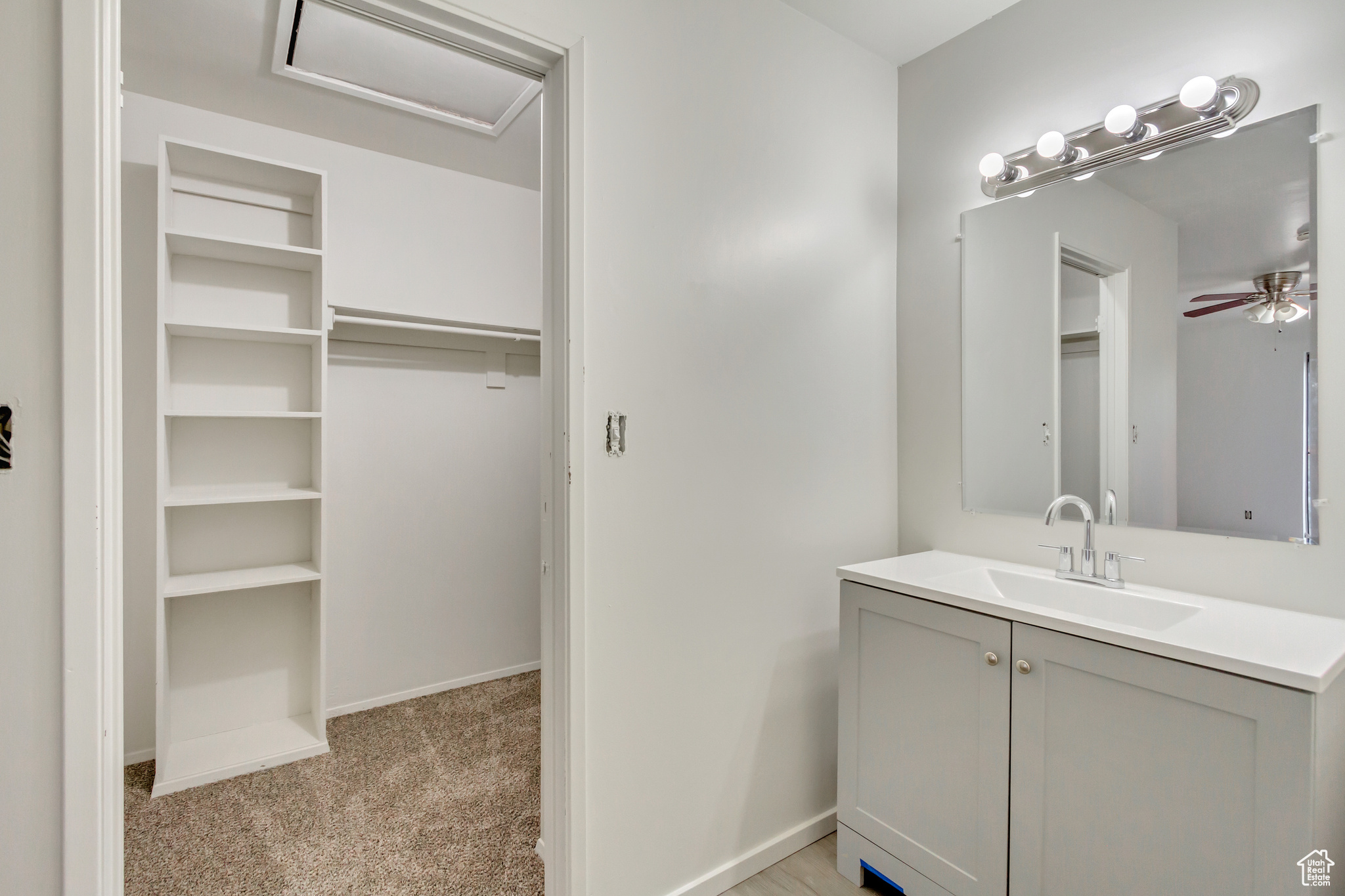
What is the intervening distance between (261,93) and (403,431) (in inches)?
54.0

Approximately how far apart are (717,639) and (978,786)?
68 cm

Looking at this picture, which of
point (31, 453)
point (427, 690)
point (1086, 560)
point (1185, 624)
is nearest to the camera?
point (31, 453)

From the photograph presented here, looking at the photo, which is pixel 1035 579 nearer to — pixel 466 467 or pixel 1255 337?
pixel 1255 337

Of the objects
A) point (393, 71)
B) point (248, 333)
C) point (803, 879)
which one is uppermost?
point (393, 71)

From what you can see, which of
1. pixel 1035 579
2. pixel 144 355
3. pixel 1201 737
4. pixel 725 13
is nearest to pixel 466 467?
pixel 144 355

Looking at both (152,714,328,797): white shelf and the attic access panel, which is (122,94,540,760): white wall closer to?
(152,714,328,797): white shelf

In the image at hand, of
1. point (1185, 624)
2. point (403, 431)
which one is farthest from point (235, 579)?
point (1185, 624)

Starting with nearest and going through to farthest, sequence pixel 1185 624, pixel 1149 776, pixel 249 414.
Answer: pixel 1149 776 < pixel 1185 624 < pixel 249 414

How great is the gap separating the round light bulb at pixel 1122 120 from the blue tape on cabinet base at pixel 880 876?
1926mm

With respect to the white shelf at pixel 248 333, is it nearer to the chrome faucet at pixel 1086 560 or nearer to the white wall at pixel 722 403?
the white wall at pixel 722 403

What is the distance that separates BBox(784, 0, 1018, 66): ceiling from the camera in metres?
1.78

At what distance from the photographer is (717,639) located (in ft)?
5.47

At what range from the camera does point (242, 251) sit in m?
2.28

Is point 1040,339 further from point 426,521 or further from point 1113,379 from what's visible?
point 426,521
